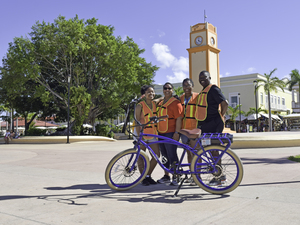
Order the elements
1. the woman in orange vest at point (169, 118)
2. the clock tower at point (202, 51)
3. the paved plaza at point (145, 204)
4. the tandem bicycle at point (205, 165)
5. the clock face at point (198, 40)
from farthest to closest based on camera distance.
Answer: the clock face at point (198, 40) < the clock tower at point (202, 51) < the woman in orange vest at point (169, 118) < the tandem bicycle at point (205, 165) < the paved plaza at point (145, 204)

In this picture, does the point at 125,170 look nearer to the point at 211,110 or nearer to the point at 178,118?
the point at 178,118

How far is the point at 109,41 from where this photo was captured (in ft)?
98.7

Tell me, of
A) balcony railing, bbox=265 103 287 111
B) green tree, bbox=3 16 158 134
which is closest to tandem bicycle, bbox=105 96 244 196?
green tree, bbox=3 16 158 134

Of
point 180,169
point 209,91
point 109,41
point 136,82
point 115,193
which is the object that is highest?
point 109,41

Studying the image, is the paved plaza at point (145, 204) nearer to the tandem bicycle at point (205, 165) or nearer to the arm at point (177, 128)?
the tandem bicycle at point (205, 165)

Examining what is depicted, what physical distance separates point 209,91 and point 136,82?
93.2ft

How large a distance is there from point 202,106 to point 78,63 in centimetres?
2813

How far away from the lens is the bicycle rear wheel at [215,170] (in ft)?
14.2

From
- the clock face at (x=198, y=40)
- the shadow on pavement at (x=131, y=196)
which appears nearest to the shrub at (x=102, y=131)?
the clock face at (x=198, y=40)

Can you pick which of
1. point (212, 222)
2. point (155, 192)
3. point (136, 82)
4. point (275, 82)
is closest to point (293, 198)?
point (212, 222)

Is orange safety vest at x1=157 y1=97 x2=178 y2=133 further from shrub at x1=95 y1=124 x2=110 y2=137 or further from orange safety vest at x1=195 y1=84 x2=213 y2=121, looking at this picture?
shrub at x1=95 y1=124 x2=110 y2=137

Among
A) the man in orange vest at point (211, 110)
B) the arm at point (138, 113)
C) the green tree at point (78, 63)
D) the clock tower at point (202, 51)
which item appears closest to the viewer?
the man in orange vest at point (211, 110)

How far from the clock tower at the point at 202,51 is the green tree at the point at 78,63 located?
31.3 feet

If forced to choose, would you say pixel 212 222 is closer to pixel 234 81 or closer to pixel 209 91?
pixel 209 91
